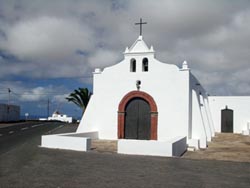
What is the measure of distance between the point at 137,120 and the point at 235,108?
509 inches

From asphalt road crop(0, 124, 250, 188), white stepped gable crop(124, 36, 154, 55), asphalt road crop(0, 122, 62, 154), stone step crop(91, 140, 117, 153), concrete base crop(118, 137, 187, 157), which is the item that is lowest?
asphalt road crop(0, 122, 62, 154)

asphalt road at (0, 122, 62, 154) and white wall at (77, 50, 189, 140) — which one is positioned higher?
white wall at (77, 50, 189, 140)

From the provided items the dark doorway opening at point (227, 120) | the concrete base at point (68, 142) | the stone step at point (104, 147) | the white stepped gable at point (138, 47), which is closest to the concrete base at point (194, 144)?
the stone step at point (104, 147)

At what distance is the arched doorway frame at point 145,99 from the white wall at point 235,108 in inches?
482

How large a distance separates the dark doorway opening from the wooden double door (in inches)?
479

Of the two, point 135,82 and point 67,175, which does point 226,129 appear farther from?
point 67,175

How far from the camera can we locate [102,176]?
7789mm

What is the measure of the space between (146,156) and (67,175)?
4234 millimetres

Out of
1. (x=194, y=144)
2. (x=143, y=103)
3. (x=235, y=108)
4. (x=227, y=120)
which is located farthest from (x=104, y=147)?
(x=235, y=108)

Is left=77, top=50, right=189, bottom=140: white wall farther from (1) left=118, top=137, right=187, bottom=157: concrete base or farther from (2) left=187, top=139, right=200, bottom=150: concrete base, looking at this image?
(1) left=118, top=137, right=187, bottom=157: concrete base

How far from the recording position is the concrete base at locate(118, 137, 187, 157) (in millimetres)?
11414

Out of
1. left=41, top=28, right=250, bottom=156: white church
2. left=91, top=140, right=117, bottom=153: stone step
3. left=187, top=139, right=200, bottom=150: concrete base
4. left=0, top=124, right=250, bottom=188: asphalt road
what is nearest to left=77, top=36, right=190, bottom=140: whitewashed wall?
left=41, top=28, right=250, bottom=156: white church

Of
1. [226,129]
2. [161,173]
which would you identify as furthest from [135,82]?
[226,129]

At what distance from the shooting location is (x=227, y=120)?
26.6 m
